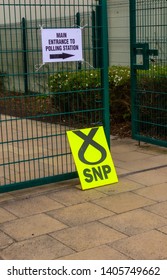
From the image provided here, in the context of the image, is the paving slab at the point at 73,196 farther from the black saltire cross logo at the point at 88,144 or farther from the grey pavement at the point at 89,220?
the black saltire cross logo at the point at 88,144

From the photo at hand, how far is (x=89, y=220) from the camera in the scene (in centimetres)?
441

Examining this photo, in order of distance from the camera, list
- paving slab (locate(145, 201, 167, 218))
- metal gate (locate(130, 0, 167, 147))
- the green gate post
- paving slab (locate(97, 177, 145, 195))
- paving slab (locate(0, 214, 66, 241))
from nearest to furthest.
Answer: paving slab (locate(0, 214, 66, 241)) < paving slab (locate(145, 201, 167, 218)) < paving slab (locate(97, 177, 145, 195)) < metal gate (locate(130, 0, 167, 147)) < the green gate post

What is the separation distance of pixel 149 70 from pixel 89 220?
3320 mm

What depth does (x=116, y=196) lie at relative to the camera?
5047mm

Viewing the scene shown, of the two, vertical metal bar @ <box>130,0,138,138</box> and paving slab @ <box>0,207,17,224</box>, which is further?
vertical metal bar @ <box>130,0,138,138</box>

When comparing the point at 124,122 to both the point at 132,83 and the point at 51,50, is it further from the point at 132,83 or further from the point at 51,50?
the point at 51,50

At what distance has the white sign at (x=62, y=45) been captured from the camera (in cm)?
504

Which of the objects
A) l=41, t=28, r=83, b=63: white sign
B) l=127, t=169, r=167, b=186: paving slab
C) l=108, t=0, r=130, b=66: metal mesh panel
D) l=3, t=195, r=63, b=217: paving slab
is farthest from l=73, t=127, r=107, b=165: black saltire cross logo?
l=108, t=0, r=130, b=66: metal mesh panel

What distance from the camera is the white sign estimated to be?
5.04 metres

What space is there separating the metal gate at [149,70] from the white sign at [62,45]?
176cm

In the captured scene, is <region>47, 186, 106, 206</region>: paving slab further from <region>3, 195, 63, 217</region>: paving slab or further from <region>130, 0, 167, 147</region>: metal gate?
<region>130, 0, 167, 147</region>: metal gate

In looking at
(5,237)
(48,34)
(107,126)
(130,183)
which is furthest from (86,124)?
(5,237)

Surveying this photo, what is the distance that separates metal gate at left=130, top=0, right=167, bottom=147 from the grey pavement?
1.30 metres

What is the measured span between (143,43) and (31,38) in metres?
2.16
